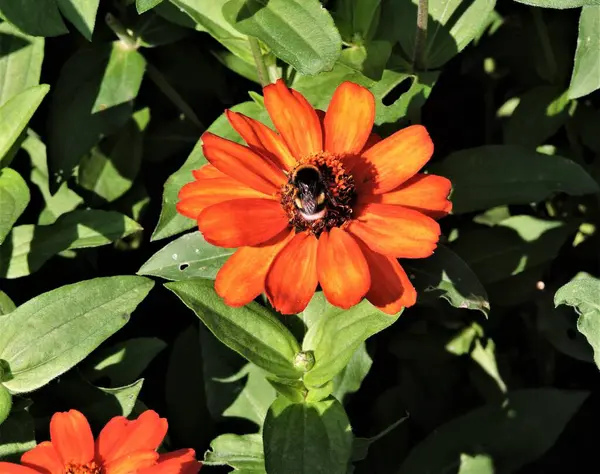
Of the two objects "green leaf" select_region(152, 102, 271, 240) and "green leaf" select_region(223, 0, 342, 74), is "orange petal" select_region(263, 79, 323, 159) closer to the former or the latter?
"green leaf" select_region(223, 0, 342, 74)

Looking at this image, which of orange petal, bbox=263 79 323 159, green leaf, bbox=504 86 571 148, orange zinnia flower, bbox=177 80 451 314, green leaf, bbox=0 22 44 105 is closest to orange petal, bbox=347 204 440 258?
orange zinnia flower, bbox=177 80 451 314

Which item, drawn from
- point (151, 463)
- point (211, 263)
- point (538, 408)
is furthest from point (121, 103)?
point (538, 408)

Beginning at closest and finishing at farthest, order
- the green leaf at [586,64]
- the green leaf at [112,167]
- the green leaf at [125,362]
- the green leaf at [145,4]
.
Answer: the green leaf at [145,4], the green leaf at [586,64], the green leaf at [125,362], the green leaf at [112,167]

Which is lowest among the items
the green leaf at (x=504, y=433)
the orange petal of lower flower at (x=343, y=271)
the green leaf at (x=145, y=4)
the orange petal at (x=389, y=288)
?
the green leaf at (x=504, y=433)

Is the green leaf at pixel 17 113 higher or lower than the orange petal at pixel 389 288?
higher

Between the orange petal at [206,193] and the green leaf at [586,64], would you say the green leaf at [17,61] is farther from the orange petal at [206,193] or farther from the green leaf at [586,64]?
the green leaf at [586,64]

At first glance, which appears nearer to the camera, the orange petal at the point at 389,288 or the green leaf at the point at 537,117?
the orange petal at the point at 389,288

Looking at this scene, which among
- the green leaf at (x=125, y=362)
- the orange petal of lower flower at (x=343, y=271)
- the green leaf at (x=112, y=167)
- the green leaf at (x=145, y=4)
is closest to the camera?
the orange petal of lower flower at (x=343, y=271)

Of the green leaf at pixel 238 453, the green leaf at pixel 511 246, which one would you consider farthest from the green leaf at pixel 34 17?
the green leaf at pixel 511 246
